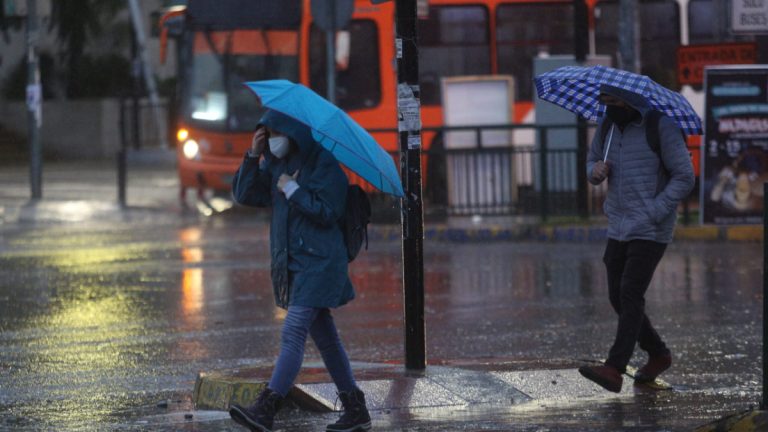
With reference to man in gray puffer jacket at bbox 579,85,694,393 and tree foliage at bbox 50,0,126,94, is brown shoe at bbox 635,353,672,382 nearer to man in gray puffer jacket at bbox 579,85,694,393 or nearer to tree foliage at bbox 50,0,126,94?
man in gray puffer jacket at bbox 579,85,694,393

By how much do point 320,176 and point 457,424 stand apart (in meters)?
1.44

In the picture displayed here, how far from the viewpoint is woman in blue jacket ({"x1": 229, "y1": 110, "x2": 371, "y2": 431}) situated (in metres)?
6.94

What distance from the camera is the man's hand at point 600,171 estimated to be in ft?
26.9

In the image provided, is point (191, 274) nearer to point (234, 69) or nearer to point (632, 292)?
point (632, 292)

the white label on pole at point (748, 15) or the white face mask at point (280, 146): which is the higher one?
the white label on pole at point (748, 15)

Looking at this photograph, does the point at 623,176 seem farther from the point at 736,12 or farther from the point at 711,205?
the point at 711,205

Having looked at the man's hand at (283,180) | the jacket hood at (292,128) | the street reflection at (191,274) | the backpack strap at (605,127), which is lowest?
the street reflection at (191,274)

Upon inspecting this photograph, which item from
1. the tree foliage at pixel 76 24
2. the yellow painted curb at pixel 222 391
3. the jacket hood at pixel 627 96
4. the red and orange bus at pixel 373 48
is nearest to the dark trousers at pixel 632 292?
the jacket hood at pixel 627 96

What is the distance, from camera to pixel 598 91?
8.67 m

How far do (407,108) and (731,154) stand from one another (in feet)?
28.5

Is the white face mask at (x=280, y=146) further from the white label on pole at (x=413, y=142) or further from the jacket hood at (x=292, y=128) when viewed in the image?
the white label on pole at (x=413, y=142)

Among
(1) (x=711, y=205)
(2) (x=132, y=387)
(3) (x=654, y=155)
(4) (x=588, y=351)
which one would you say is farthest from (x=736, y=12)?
(2) (x=132, y=387)

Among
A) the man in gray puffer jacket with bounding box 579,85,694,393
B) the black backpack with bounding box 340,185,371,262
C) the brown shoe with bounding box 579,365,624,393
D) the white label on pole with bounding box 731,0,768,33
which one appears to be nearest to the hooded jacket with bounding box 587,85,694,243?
the man in gray puffer jacket with bounding box 579,85,694,393

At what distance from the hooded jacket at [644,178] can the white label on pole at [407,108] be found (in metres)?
1.05
